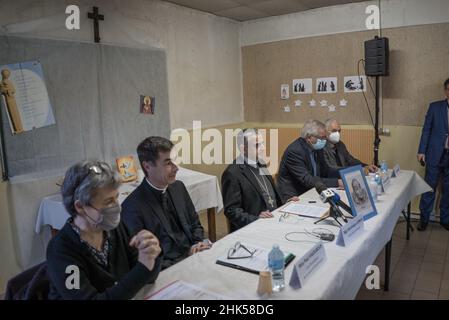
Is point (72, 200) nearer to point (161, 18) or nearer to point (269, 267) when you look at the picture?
point (269, 267)

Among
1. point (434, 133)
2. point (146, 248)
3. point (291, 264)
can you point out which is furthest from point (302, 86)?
point (146, 248)

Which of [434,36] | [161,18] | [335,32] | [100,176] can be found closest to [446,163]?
[434,36]

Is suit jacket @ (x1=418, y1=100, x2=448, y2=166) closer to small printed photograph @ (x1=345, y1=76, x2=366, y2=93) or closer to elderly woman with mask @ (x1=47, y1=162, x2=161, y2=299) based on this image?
small printed photograph @ (x1=345, y1=76, x2=366, y2=93)

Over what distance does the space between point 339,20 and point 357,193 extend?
314 centimetres

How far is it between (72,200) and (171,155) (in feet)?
2.38

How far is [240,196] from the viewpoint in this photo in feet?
8.34

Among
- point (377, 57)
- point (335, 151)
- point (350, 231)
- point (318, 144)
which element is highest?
point (377, 57)

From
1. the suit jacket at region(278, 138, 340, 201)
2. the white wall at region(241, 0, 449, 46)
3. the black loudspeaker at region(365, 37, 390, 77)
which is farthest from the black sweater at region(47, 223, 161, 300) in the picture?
the white wall at region(241, 0, 449, 46)

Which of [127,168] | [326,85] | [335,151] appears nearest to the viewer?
[127,168]

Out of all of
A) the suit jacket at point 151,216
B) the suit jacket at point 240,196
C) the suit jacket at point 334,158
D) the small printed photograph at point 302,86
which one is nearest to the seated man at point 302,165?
the suit jacket at point 334,158

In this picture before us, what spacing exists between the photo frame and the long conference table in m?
0.06

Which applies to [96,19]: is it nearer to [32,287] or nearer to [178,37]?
[178,37]
